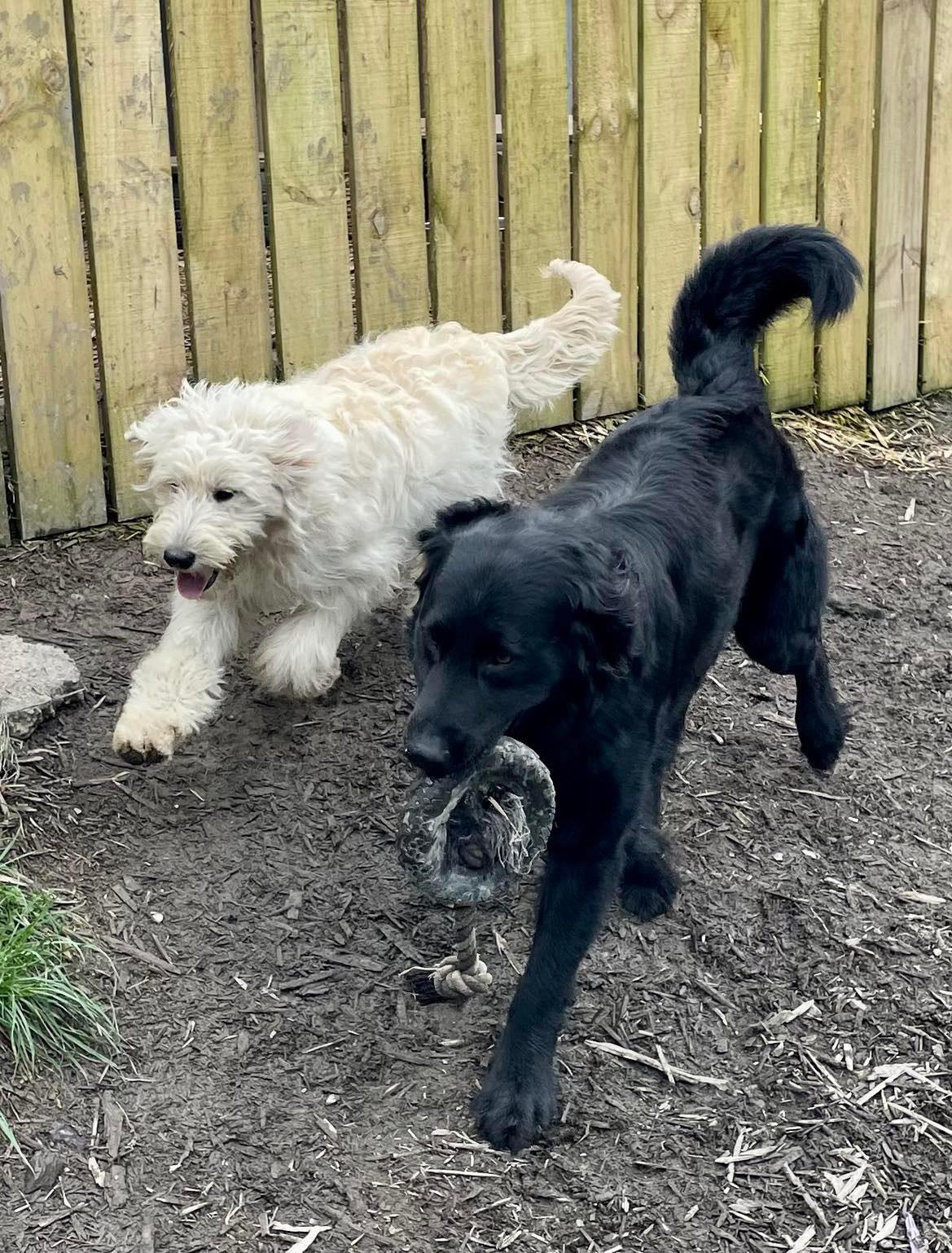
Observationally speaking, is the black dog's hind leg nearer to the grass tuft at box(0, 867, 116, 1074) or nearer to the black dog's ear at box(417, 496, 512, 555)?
the black dog's ear at box(417, 496, 512, 555)

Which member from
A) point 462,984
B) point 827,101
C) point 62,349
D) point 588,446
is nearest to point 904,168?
point 827,101

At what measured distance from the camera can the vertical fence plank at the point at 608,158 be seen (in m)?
5.81

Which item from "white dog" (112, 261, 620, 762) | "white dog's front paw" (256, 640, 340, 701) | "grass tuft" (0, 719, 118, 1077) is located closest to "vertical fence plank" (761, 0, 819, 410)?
"white dog" (112, 261, 620, 762)

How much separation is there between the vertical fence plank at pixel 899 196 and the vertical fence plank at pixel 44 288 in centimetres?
344

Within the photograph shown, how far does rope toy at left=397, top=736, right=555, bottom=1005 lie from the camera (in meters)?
3.25

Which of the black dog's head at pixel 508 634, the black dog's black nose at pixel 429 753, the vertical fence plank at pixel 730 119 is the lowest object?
the black dog's black nose at pixel 429 753

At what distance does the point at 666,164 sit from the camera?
6066 millimetres

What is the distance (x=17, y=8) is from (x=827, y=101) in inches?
129

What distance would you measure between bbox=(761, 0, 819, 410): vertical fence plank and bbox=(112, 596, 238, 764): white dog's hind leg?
2.96m

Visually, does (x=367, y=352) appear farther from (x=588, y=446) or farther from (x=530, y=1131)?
(x=530, y=1131)

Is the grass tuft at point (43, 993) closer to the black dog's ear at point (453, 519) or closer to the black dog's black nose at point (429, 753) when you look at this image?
the black dog's black nose at point (429, 753)

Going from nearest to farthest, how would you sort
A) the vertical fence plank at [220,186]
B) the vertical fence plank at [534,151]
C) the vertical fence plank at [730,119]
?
the vertical fence plank at [220,186] < the vertical fence plank at [534,151] < the vertical fence plank at [730,119]

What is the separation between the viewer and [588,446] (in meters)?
6.08

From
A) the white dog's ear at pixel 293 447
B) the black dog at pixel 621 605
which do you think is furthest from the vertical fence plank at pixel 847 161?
the white dog's ear at pixel 293 447
